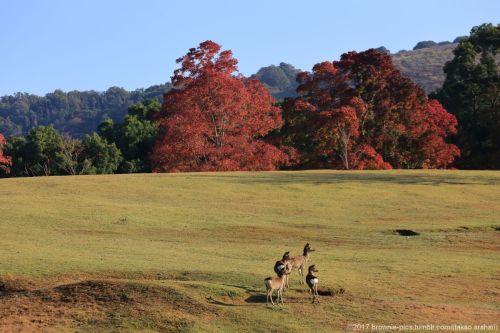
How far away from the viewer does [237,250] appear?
22.9 metres

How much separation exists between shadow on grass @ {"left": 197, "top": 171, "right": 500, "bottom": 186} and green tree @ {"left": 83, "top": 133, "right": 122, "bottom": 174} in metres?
27.2

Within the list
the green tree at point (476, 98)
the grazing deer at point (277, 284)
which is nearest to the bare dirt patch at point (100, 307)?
the grazing deer at point (277, 284)

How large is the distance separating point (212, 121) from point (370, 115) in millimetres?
12690

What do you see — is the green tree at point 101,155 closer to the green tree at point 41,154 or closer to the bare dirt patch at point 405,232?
the green tree at point 41,154

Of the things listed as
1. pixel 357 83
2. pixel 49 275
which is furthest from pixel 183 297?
pixel 357 83

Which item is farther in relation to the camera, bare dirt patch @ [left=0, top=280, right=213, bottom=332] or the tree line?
the tree line

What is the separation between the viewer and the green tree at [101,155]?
65.8 metres

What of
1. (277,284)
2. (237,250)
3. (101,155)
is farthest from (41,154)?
(277,284)

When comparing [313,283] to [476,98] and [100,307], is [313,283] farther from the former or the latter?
[476,98]

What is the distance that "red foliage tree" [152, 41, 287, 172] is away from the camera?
4669 centimetres

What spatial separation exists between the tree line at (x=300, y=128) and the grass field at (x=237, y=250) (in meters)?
6.31

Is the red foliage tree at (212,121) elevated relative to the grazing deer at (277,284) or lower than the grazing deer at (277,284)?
elevated

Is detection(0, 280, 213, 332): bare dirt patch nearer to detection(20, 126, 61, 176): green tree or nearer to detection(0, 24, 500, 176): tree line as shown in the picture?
detection(0, 24, 500, 176): tree line

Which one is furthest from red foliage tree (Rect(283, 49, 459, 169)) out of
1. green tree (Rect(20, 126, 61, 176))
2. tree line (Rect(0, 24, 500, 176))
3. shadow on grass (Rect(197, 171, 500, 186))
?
green tree (Rect(20, 126, 61, 176))
